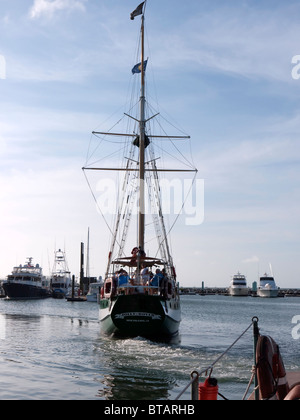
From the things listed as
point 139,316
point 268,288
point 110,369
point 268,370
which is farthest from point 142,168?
point 268,288

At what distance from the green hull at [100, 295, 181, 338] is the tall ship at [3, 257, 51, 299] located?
8589cm

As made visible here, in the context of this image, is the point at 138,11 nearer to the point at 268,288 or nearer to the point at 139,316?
the point at 139,316

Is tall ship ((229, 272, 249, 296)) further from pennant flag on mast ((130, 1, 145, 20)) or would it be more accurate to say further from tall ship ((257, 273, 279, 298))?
pennant flag on mast ((130, 1, 145, 20))

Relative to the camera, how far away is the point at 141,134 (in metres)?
33.2

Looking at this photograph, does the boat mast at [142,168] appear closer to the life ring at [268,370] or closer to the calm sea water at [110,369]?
the calm sea water at [110,369]

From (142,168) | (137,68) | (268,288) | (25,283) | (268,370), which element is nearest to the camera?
(268,370)

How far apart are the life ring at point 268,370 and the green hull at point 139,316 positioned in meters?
15.4

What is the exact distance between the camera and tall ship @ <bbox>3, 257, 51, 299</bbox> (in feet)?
346

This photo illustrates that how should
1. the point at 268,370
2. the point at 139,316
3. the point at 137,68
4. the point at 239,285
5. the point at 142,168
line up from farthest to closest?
the point at 239,285, the point at 137,68, the point at 142,168, the point at 139,316, the point at 268,370

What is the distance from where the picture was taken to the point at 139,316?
23.7 m

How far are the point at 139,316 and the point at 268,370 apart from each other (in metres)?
16.0
